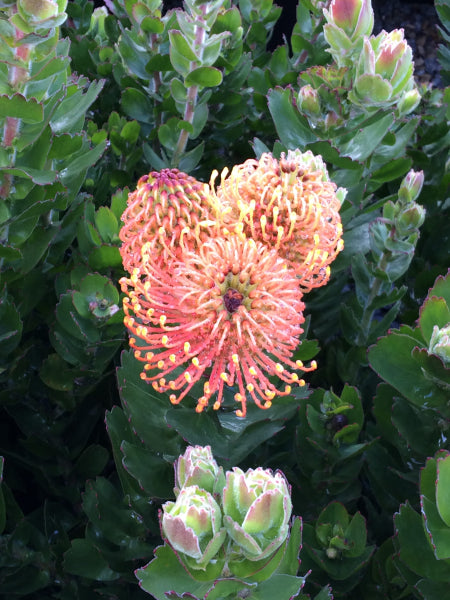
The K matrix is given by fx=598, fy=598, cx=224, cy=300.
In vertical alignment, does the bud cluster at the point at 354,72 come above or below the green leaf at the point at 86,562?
above

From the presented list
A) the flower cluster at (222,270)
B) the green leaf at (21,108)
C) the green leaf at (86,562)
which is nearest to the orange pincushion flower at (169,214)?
the flower cluster at (222,270)

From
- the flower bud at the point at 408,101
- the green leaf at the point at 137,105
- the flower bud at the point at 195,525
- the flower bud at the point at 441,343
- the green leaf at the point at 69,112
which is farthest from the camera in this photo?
the green leaf at the point at 137,105

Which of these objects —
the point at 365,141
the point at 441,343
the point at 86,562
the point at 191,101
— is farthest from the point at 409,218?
the point at 86,562

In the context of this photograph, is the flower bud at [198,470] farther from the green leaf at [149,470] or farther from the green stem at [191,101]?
the green stem at [191,101]

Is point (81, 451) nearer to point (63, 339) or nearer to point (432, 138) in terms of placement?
point (63, 339)

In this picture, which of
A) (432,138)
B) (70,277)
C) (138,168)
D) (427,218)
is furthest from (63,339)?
(432,138)

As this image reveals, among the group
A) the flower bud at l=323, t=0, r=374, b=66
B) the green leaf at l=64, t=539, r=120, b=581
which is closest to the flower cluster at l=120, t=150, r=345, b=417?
the flower bud at l=323, t=0, r=374, b=66

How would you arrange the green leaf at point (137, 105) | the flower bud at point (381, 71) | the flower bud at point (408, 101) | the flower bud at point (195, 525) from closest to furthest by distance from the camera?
the flower bud at point (195, 525)
the flower bud at point (381, 71)
the flower bud at point (408, 101)
the green leaf at point (137, 105)
